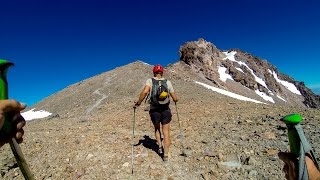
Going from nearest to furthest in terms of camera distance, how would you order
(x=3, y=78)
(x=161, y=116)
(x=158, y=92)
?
(x=3, y=78)
(x=158, y=92)
(x=161, y=116)

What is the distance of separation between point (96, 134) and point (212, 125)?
4855 millimetres

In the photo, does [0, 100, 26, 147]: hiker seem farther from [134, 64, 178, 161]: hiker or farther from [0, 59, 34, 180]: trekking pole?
[134, 64, 178, 161]: hiker

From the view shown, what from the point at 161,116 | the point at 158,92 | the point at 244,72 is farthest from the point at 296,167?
the point at 244,72

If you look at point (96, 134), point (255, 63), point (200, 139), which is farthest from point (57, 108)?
point (255, 63)

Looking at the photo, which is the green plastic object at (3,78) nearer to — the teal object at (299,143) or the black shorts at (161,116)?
the teal object at (299,143)

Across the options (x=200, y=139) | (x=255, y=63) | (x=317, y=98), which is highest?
(x=255, y=63)

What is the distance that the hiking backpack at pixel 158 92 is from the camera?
1113 cm

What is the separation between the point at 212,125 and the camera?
14.8 meters

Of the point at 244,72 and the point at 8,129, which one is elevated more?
the point at 244,72

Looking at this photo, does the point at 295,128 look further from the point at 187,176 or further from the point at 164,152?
the point at 164,152

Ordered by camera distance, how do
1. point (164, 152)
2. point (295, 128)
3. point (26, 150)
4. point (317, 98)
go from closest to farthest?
point (295, 128) < point (164, 152) < point (26, 150) < point (317, 98)

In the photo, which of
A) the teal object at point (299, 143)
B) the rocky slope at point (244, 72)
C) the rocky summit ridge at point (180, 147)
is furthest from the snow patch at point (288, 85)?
the teal object at point (299, 143)

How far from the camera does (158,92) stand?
11148 mm

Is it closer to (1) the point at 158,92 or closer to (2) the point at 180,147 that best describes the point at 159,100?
(1) the point at 158,92
